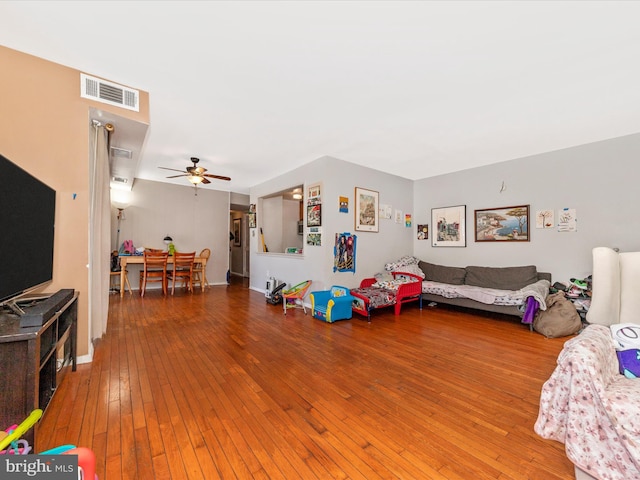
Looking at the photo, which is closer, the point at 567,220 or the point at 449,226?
the point at 567,220

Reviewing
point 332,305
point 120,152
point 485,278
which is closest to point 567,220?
point 485,278

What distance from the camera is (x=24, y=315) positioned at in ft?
4.97

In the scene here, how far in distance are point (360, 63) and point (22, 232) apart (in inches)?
111

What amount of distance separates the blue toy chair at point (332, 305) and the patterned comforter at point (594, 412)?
2716 mm

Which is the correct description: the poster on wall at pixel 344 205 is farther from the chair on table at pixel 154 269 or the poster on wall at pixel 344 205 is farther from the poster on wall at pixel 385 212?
Result: the chair on table at pixel 154 269

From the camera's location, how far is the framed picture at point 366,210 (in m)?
5.03

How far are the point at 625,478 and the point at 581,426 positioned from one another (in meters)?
0.21

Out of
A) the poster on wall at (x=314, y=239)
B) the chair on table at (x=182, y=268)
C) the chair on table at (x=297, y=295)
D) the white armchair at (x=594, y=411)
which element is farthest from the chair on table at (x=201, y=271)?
the white armchair at (x=594, y=411)

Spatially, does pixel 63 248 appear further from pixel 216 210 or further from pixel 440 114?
pixel 216 210

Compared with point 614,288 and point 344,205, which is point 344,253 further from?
point 614,288

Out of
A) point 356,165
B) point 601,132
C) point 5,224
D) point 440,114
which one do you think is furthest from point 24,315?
point 601,132

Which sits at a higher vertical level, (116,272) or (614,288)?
(614,288)

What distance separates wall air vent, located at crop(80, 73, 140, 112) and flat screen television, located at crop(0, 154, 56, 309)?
1.03 meters

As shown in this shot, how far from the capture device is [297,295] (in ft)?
15.0
